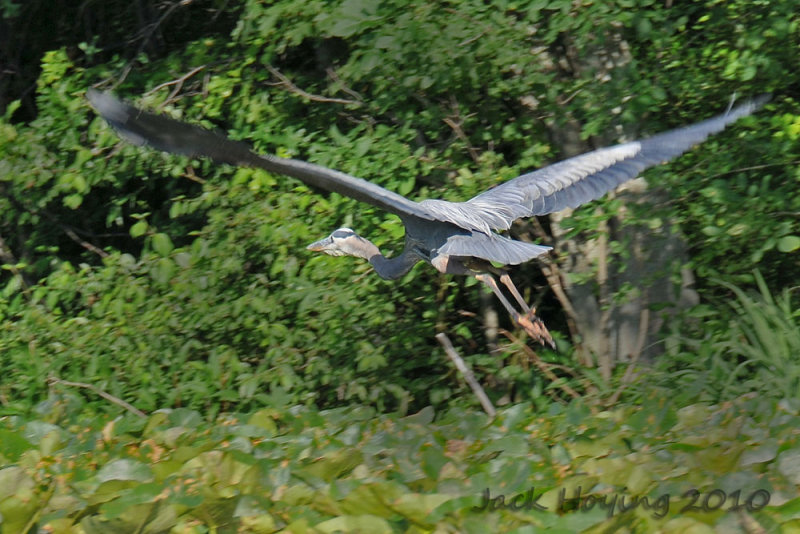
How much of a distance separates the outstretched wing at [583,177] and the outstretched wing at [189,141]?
0.97 m

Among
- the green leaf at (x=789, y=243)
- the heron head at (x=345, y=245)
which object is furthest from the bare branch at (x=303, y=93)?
the green leaf at (x=789, y=243)

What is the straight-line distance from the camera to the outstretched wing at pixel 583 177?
16.6ft

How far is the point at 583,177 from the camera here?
205 inches

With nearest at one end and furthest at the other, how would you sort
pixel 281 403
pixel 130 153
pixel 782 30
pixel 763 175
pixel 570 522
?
1. pixel 570 522
2. pixel 281 403
3. pixel 782 30
4. pixel 763 175
5. pixel 130 153

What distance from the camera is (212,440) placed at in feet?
11.4

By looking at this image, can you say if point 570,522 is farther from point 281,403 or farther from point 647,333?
point 647,333

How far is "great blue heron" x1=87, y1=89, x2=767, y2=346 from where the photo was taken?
4145 millimetres

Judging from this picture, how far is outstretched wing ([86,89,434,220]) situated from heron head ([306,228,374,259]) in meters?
1.16

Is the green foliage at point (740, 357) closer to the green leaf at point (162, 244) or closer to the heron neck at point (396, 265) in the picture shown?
the heron neck at point (396, 265)

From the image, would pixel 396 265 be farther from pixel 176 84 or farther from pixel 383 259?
pixel 176 84

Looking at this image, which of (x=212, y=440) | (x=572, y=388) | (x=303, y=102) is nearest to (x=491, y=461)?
(x=212, y=440)

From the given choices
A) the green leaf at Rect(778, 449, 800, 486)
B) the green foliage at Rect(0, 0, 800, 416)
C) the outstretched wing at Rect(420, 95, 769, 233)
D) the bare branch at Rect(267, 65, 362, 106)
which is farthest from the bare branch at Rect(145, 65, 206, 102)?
the green leaf at Rect(778, 449, 800, 486)

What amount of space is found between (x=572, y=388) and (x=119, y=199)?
11.3 ft

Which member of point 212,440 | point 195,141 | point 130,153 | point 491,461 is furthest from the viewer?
point 130,153
